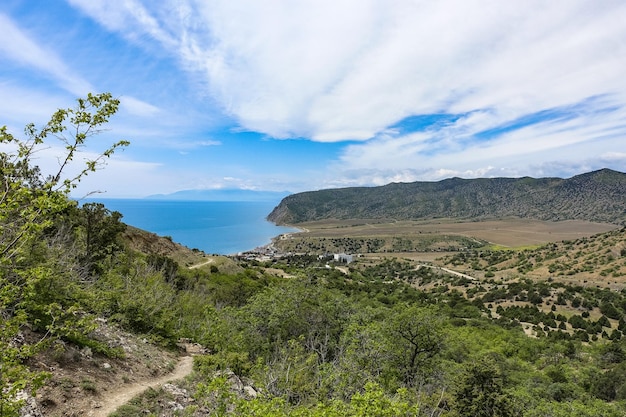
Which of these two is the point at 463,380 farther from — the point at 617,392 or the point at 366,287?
the point at 366,287

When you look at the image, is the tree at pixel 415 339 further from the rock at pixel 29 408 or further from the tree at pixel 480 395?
the rock at pixel 29 408

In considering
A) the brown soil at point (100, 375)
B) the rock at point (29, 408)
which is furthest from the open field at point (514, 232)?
the rock at point (29, 408)

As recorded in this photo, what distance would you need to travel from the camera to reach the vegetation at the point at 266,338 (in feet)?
19.4

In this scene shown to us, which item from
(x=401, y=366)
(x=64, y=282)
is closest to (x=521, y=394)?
(x=401, y=366)

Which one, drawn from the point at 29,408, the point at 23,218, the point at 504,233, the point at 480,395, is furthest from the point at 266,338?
the point at 504,233

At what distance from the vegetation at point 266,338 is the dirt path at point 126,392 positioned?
1.19 feet

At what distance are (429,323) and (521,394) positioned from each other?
600 cm

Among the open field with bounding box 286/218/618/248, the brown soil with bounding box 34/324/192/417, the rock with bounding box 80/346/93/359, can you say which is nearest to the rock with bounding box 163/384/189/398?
the brown soil with bounding box 34/324/192/417

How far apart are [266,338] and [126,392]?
10.3m

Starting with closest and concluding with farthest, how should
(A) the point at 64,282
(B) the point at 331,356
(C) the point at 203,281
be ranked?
(A) the point at 64,282, (B) the point at 331,356, (C) the point at 203,281

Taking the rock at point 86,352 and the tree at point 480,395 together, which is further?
the tree at point 480,395

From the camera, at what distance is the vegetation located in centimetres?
591

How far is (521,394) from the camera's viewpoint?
19.0 m

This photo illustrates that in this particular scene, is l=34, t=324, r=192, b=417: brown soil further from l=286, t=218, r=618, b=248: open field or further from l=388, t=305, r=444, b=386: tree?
l=286, t=218, r=618, b=248: open field
